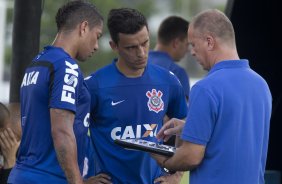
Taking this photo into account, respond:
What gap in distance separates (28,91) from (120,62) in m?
0.78

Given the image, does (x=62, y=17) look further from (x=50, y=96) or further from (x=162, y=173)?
(x=162, y=173)

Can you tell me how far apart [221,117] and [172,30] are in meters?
3.47

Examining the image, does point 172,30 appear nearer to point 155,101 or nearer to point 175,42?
point 175,42

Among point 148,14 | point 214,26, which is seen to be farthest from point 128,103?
point 148,14

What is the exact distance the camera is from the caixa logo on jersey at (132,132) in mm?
4777

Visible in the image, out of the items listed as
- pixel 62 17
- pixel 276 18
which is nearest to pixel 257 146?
pixel 62 17

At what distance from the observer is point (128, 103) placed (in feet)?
15.8

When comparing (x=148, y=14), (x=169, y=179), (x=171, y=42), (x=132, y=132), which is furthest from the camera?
(x=148, y=14)

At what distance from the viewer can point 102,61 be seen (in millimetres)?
21250

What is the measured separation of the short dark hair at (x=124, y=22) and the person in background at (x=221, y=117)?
0.84 meters

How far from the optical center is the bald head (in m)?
4.04

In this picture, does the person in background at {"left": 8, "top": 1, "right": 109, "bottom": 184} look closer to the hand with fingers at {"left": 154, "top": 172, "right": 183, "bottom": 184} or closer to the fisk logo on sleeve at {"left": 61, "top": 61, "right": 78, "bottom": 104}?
the fisk logo on sleeve at {"left": 61, "top": 61, "right": 78, "bottom": 104}

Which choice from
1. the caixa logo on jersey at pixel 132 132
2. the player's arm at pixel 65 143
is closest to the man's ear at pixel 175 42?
the caixa logo on jersey at pixel 132 132

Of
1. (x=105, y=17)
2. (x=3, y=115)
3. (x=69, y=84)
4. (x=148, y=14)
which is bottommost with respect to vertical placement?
(x=3, y=115)
